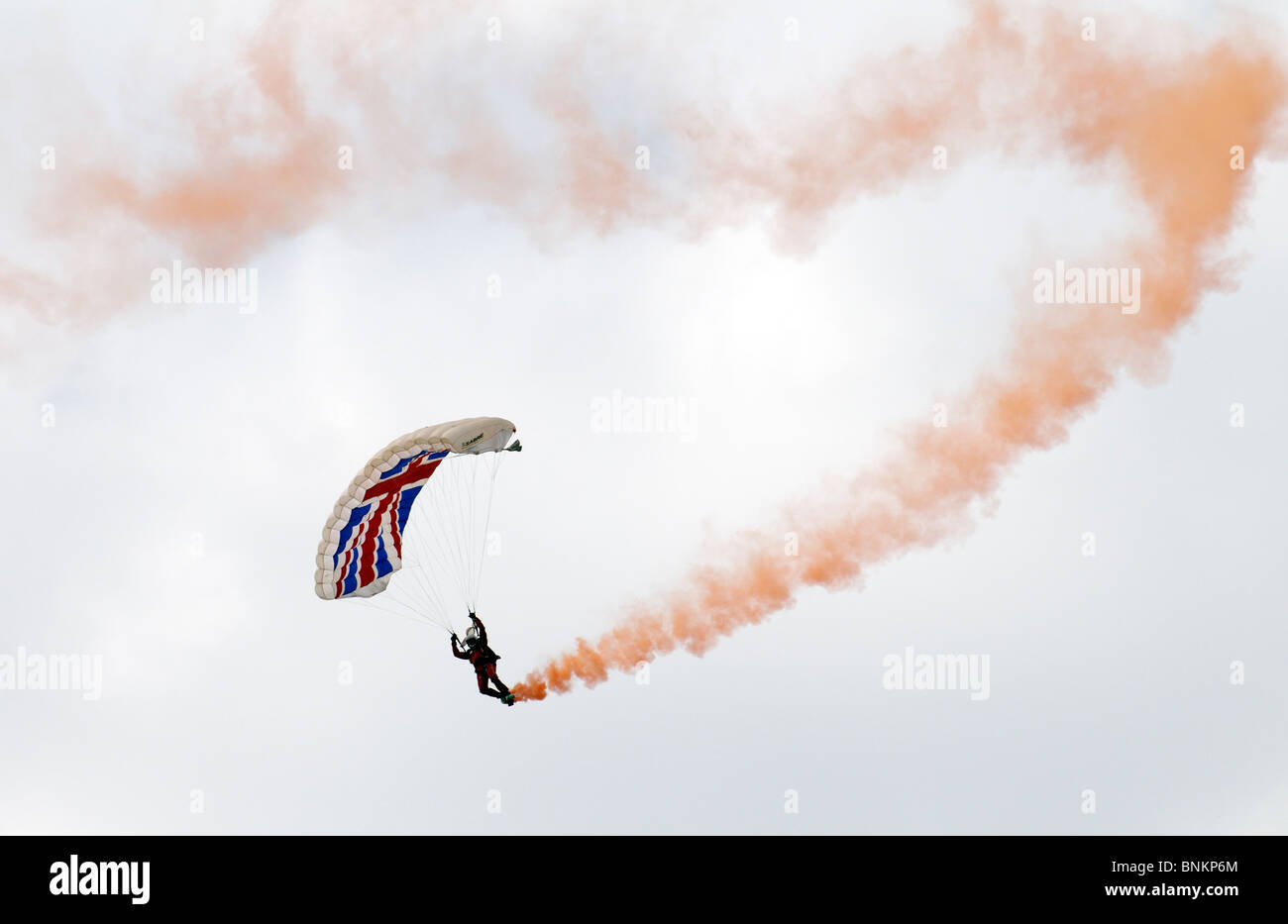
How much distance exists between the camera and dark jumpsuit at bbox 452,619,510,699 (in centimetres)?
3516

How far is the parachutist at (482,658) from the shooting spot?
1384 inches

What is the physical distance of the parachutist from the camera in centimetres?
3516

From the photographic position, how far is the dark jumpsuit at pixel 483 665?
3516 centimetres

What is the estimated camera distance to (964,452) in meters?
39.9

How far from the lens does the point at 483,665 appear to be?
35250mm

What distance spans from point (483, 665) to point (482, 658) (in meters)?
0.12

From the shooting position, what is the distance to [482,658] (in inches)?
1389
